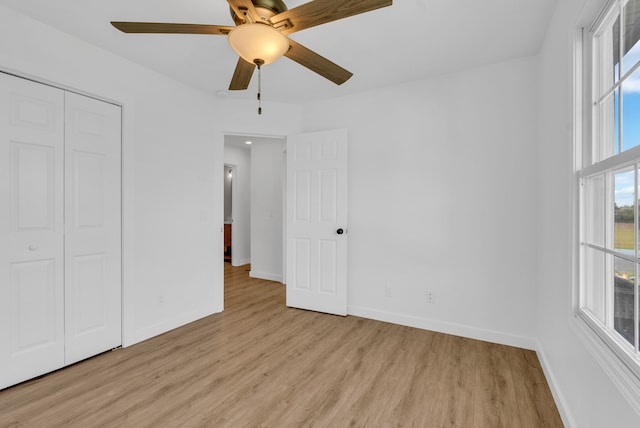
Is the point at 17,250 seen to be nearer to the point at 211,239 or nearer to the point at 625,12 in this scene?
the point at 211,239

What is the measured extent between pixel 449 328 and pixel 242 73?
9.47 feet

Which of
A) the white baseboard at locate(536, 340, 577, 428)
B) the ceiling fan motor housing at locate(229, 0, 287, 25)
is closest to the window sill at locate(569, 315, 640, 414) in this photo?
the white baseboard at locate(536, 340, 577, 428)

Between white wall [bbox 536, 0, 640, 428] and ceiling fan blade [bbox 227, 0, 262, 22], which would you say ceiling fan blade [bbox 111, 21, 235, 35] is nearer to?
ceiling fan blade [bbox 227, 0, 262, 22]

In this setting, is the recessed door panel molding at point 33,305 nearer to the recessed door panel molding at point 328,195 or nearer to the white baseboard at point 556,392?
the recessed door panel molding at point 328,195

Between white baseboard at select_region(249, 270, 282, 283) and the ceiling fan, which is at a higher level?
the ceiling fan

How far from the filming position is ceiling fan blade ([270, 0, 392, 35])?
52.1 inches

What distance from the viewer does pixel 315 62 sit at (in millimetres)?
1804

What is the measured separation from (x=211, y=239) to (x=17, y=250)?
64.5 inches

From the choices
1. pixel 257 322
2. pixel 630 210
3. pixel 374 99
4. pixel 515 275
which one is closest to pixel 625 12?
pixel 630 210

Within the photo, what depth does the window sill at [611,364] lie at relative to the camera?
988 millimetres

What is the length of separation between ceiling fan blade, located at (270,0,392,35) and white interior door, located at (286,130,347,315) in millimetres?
1960

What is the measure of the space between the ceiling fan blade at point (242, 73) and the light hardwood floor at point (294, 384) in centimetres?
212

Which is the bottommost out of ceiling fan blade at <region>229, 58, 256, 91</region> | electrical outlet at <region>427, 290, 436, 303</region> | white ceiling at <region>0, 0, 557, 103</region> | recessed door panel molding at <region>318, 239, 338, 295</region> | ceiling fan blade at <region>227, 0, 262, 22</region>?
electrical outlet at <region>427, 290, 436, 303</region>

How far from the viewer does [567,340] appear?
170cm
